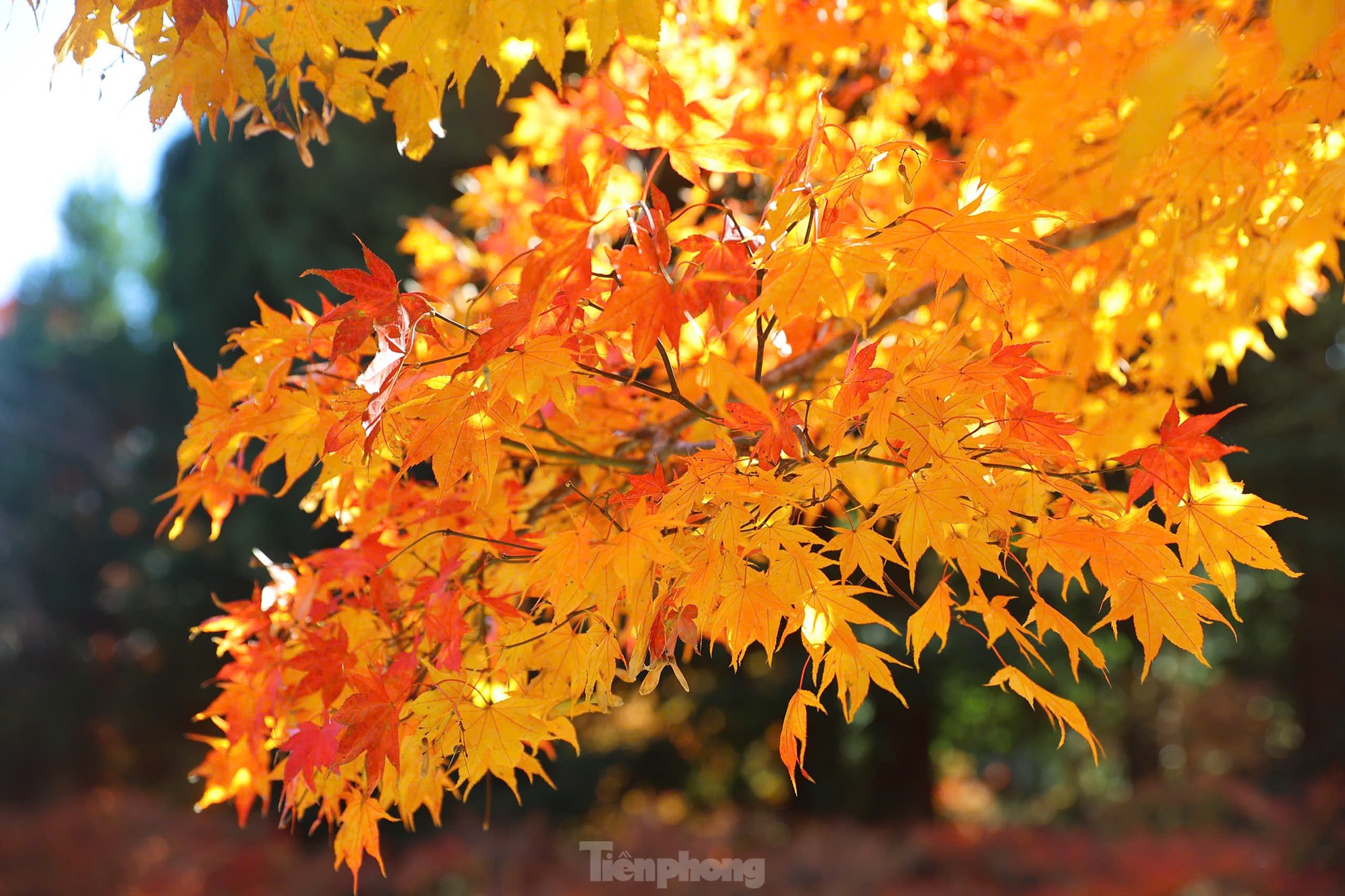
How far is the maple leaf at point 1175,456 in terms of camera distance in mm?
1128

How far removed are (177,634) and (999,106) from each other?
6321 mm

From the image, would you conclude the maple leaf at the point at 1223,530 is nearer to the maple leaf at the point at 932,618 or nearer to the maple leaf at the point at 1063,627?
the maple leaf at the point at 1063,627

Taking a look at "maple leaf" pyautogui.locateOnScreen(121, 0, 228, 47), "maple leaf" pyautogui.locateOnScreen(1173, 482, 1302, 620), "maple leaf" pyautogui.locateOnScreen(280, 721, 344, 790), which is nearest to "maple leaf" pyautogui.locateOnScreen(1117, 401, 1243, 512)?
"maple leaf" pyautogui.locateOnScreen(1173, 482, 1302, 620)

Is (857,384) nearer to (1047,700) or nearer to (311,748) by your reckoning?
(1047,700)

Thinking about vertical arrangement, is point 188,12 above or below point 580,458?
above

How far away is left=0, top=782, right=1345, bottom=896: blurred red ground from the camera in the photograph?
14.5 feet

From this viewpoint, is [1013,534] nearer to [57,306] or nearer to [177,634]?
[177,634]

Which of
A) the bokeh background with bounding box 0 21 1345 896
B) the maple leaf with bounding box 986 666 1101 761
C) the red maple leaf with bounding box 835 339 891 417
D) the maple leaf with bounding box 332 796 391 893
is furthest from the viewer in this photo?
the bokeh background with bounding box 0 21 1345 896

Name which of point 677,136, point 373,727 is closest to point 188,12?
point 677,136

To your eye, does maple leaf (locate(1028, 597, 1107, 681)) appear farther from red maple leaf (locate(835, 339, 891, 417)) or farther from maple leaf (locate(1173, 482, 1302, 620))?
red maple leaf (locate(835, 339, 891, 417))

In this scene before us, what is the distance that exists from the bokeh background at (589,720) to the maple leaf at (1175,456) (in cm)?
384

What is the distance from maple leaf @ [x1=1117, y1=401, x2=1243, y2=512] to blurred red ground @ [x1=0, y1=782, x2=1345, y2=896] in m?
3.78

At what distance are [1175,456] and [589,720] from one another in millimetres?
5890

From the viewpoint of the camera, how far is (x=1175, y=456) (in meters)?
1.14
